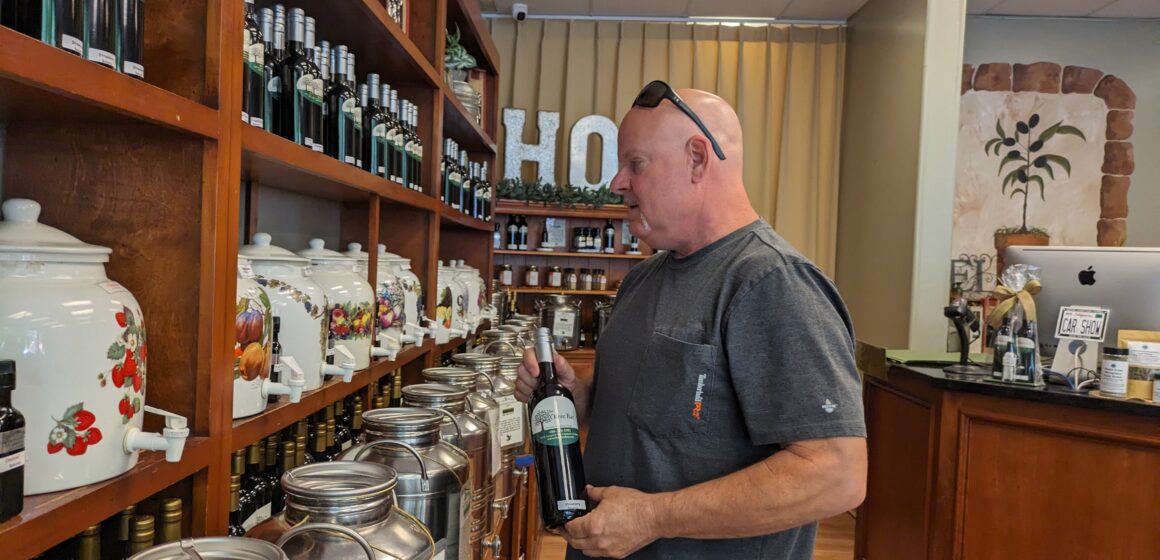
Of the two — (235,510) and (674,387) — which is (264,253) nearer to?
(235,510)

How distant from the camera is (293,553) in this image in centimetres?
92

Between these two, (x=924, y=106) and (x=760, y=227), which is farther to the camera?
(x=924, y=106)

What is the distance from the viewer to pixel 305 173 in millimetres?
1542

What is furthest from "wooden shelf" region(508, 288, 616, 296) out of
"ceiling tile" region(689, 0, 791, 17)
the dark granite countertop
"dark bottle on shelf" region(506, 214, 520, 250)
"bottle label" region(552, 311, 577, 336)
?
the dark granite countertop

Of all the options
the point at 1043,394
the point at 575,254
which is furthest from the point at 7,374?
the point at 575,254

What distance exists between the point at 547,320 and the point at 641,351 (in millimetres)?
4201

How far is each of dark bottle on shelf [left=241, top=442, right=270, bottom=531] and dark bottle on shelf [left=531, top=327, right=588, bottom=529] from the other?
1.76 feet

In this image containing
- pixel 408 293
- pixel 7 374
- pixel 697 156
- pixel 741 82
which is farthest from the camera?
pixel 741 82

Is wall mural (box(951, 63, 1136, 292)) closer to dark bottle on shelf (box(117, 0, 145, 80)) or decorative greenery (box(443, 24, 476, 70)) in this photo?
decorative greenery (box(443, 24, 476, 70))

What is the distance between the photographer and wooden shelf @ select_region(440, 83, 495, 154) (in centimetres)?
284

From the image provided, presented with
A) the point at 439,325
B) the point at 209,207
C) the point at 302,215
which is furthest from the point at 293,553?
the point at 439,325

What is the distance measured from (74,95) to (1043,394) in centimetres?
284

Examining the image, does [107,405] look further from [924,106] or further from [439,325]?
[924,106]

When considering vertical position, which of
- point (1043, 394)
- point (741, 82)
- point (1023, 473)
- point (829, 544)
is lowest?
point (829, 544)
